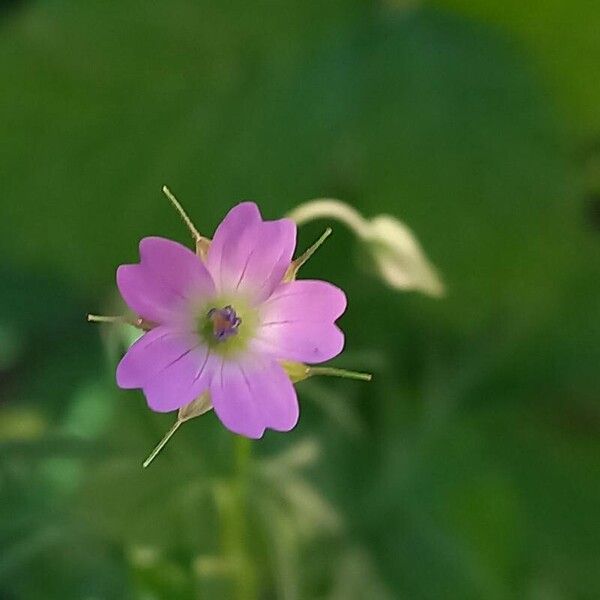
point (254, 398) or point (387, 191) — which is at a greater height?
point (254, 398)

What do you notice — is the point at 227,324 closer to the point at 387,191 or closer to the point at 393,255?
the point at 393,255

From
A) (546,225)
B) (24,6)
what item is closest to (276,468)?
(546,225)

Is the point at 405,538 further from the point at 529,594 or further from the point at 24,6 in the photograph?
the point at 24,6

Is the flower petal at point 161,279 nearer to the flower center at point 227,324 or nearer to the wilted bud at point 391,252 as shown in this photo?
the flower center at point 227,324

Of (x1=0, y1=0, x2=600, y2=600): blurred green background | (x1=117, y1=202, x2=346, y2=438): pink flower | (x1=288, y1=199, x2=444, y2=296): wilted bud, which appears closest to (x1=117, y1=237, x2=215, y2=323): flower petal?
(x1=117, y1=202, x2=346, y2=438): pink flower

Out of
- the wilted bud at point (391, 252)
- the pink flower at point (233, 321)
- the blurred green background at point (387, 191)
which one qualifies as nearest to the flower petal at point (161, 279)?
the pink flower at point (233, 321)

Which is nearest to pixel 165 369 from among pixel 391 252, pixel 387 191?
pixel 391 252
